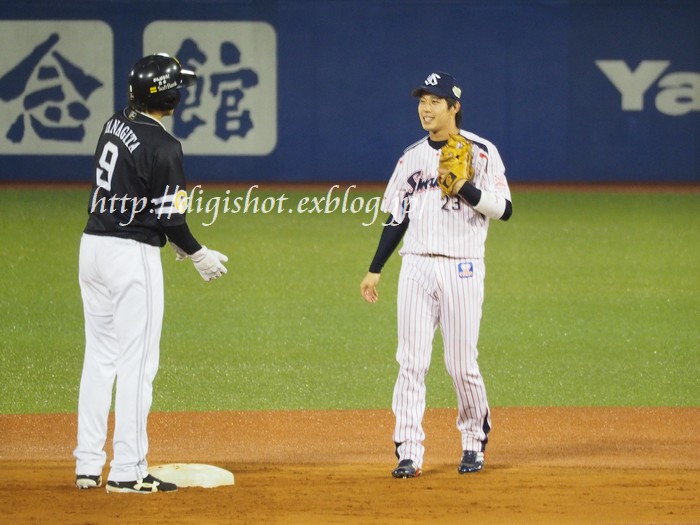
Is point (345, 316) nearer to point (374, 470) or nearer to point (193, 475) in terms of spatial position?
point (374, 470)

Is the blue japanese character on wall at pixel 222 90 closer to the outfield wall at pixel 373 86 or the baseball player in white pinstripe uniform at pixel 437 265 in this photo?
the outfield wall at pixel 373 86

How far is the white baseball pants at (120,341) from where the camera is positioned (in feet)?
15.9

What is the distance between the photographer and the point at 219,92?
1853cm

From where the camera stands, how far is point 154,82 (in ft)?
16.0

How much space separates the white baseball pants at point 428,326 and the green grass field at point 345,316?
1.88m

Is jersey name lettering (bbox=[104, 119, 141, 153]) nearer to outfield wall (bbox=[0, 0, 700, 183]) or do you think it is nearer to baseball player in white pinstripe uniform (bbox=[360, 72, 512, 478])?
baseball player in white pinstripe uniform (bbox=[360, 72, 512, 478])

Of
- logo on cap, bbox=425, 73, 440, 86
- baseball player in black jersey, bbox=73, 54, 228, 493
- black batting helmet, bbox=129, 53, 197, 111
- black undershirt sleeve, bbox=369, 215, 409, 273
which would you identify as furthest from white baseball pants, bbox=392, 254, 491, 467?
black batting helmet, bbox=129, 53, 197, 111

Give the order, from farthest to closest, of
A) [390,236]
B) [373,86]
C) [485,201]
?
1. [373,86]
2. [390,236]
3. [485,201]

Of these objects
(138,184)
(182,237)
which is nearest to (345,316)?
(182,237)

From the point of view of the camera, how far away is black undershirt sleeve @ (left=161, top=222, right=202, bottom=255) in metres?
4.88

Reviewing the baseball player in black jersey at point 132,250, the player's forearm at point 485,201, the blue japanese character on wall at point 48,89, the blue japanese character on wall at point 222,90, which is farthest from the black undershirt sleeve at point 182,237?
the blue japanese character on wall at point 48,89

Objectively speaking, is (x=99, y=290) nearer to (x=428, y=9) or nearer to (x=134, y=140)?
(x=134, y=140)

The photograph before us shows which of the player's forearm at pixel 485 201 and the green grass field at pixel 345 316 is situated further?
the green grass field at pixel 345 316

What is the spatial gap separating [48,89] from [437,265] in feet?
46.7
